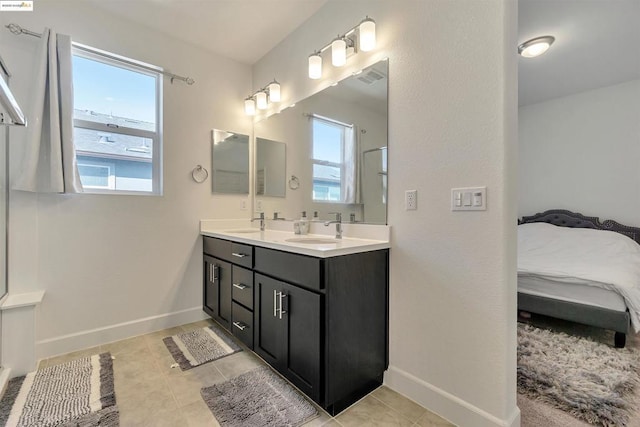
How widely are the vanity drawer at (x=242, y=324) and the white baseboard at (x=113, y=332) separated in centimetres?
74

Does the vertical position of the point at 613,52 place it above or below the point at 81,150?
above

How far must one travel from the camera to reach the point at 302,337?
4.59 ft

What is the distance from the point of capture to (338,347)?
1.34 meters

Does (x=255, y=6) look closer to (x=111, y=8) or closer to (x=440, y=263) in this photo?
(x=111, y=8)

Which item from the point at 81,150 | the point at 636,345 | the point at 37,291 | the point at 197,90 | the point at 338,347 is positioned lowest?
the point at 636,345

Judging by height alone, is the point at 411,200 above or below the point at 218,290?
above

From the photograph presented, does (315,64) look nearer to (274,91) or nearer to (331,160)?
(274,91)

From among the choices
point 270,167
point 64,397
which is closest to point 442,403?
point 64,397

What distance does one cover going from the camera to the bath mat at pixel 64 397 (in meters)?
1.31

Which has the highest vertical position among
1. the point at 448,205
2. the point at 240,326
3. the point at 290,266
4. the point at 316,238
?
the point at 448,205

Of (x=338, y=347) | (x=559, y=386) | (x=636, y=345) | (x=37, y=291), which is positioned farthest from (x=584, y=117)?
(x=37, y=291)

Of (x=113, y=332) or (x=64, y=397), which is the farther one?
(x=113, y=332)

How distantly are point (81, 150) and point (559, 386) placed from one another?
3.60m

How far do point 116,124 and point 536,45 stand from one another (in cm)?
371
